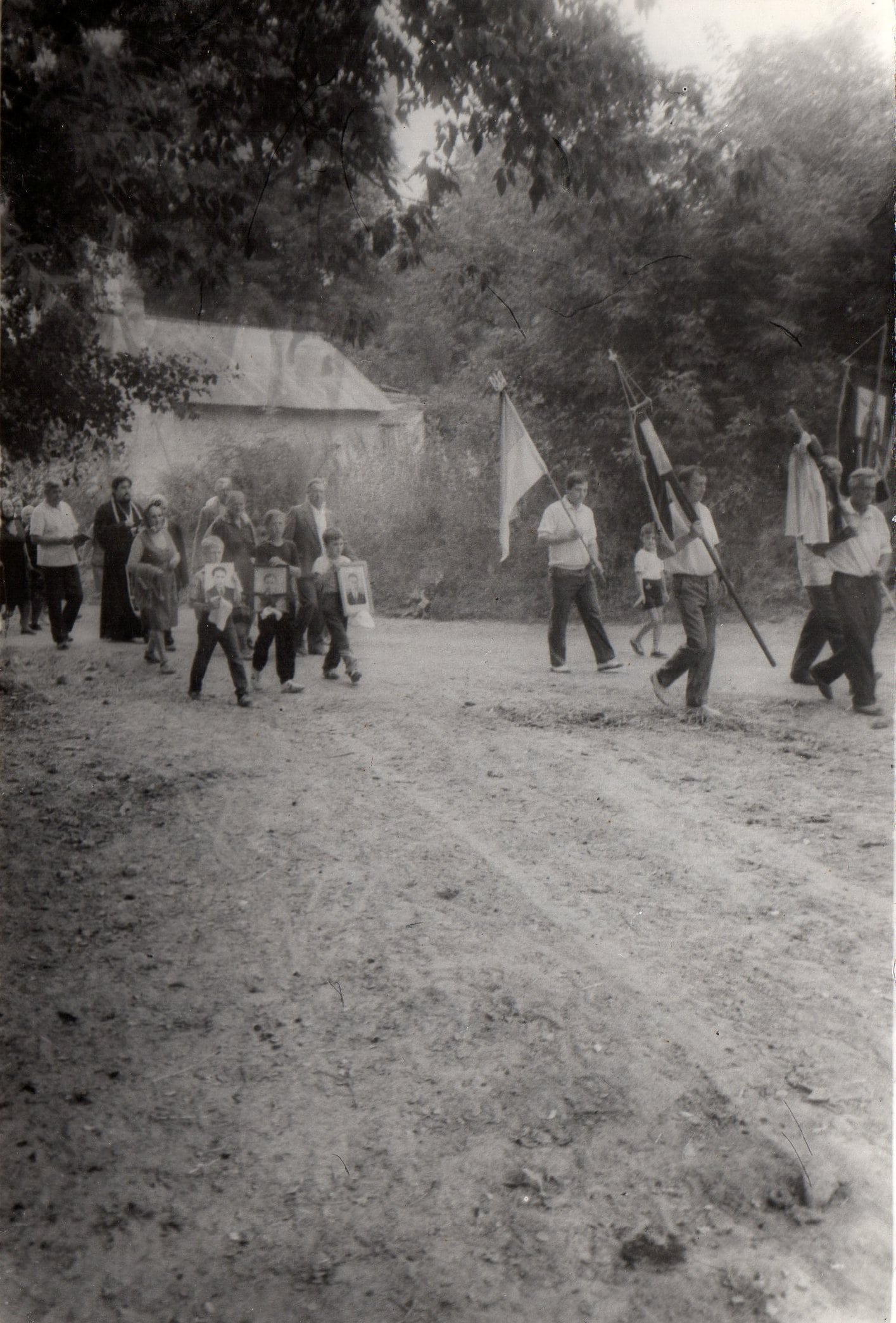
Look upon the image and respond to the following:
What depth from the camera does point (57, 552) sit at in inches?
88.0

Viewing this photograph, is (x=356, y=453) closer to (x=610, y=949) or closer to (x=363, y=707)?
(x=363, y=707)

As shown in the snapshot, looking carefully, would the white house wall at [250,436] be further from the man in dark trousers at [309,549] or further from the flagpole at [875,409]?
the flagpole at [875,409]

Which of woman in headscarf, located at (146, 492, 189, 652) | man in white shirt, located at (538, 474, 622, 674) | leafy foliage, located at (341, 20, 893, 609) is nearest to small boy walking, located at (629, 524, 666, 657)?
man in white shirt, located at (538, 474, 622, 674)

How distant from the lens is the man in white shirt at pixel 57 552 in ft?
7.30

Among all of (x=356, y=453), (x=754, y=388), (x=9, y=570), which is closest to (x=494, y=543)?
(x=356, y=453)

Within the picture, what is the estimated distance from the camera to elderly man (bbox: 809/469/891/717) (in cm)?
269

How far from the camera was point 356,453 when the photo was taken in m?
2.45

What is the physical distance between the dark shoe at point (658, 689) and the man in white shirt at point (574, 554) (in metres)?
0.10

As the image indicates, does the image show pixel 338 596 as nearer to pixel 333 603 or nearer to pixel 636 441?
pixel 333 603

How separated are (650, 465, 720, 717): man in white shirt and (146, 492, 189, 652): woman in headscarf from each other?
1233mm

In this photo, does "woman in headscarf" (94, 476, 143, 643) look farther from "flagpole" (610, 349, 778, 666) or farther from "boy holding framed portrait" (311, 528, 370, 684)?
"flagpole" (610, 349, 778, 666)

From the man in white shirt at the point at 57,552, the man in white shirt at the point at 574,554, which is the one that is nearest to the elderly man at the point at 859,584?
the man in white shirt at the point at 574,554

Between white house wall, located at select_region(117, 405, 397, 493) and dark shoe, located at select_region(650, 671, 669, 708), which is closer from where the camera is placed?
white house wall, located at select_region(117, 405, 397, 493)

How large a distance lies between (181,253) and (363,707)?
1.14 meters
